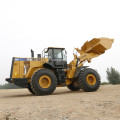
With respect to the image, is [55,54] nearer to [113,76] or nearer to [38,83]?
[38,83]

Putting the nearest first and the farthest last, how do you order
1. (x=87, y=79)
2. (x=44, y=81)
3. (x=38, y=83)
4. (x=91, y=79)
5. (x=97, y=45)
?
(x=38, y=83) → (x=44, y=81) → (x=87, y=79) → (x=91, y=79) → (x=97, y=45)

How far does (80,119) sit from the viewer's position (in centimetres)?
388

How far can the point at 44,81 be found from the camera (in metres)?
9.52

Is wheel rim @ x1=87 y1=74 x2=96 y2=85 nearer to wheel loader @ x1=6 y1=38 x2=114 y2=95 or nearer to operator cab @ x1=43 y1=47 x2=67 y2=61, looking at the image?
wheel loader @ x1=6 y1=38 x2=114 y2=95

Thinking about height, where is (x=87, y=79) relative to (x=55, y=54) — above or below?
below

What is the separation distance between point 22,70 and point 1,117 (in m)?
5.66

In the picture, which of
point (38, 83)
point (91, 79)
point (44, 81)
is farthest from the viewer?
point (91, 79)

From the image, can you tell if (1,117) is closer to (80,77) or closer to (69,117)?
(69,117)

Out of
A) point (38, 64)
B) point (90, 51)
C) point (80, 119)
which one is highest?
point (90, 51)

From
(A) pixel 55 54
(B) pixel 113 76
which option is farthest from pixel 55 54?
(B) pixel 113 76

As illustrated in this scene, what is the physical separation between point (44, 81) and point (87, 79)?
2770 millimetres

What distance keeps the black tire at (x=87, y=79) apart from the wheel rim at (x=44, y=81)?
2.06 meters

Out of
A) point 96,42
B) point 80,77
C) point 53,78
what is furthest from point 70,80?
point 96,42

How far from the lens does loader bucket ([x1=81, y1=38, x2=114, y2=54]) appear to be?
11.1 meters
